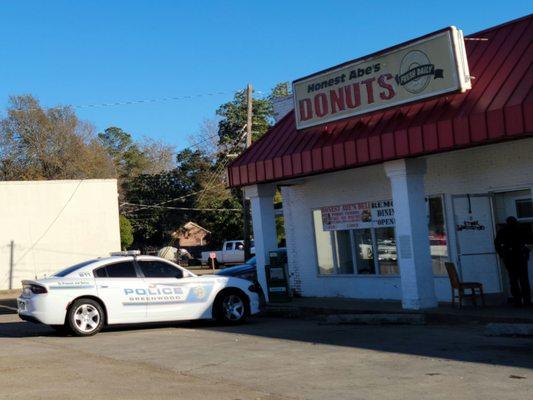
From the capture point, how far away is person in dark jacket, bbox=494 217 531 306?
13.9 m

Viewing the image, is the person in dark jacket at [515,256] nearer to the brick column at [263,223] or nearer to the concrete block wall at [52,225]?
the brick column at [263,223]

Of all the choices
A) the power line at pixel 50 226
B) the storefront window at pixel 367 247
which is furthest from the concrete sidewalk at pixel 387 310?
the power line at pixel 50 226

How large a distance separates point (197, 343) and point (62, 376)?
3285mm

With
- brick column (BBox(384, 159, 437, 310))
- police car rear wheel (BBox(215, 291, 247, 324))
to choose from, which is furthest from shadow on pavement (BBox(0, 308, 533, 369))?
brick column (BBox(384, 159, 437, 310))

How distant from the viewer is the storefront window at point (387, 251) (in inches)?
666

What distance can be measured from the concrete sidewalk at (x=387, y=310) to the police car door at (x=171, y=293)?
278cm

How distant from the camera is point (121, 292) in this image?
1398 centimetres

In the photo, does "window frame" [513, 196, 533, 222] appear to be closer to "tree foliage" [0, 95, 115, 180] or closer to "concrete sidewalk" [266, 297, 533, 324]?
"concrete sidewalk" [266, 297, 533, 324]

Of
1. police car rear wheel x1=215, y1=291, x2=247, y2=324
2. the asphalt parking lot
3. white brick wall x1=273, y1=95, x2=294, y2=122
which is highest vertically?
white brick wall x1=273, y1=95, x2=294, y2=122

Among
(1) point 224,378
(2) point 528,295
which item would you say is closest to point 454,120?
(2) point 528,295

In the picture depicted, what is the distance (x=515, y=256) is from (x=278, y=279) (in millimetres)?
6232

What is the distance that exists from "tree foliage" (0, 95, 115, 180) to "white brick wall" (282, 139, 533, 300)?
154 feet

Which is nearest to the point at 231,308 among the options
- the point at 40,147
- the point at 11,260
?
the point at 11,260

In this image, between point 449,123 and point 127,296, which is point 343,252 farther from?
point 127,296
